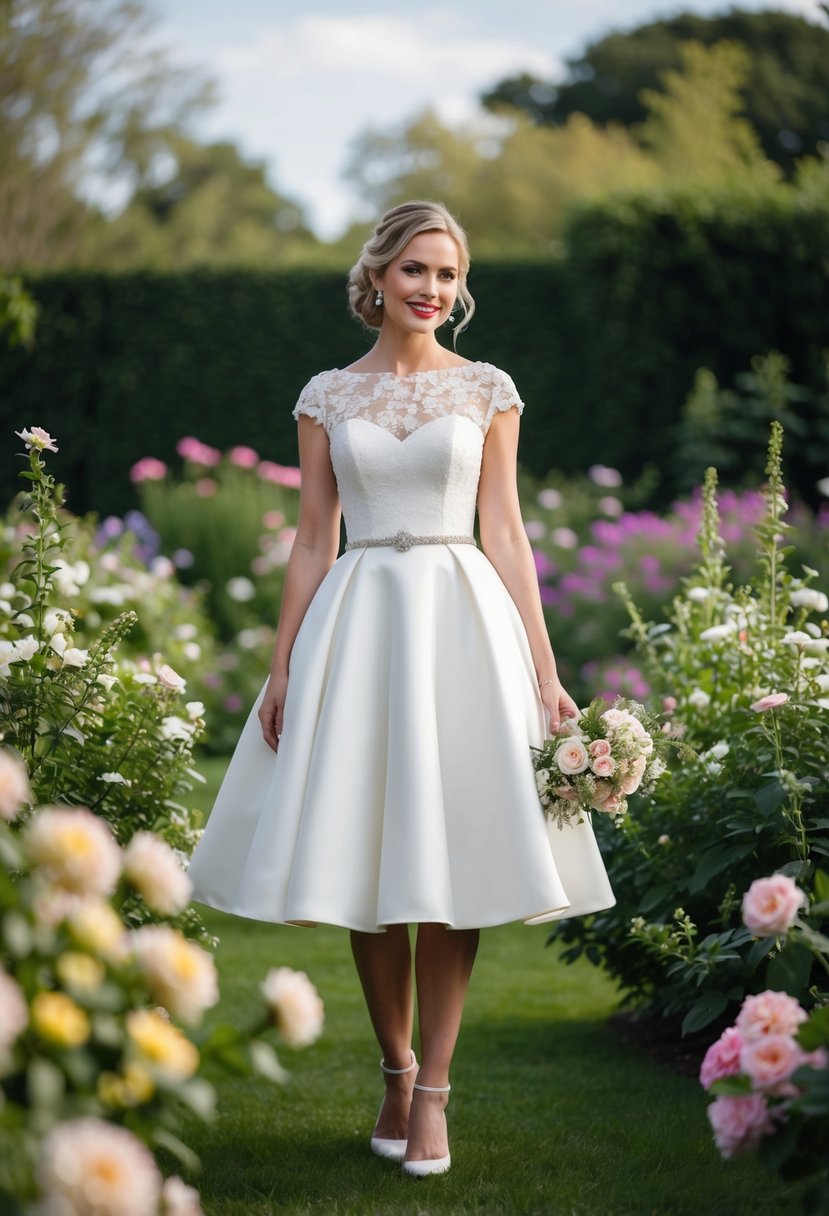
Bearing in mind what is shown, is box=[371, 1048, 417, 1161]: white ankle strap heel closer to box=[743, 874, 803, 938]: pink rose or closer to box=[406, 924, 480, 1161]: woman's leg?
box=[406, 924, 480, 1161]: woman's leg

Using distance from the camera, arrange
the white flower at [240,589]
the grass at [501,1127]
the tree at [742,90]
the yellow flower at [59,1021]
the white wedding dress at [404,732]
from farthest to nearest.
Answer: the tree at [742,90]
the white flower at [240,589]
the white wedding dress at [404,732]
the grass at [501,1127]
the yellow flower at [59,1021]

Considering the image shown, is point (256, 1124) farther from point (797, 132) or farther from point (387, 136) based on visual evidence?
point (387, 136)

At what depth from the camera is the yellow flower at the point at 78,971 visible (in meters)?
1.40

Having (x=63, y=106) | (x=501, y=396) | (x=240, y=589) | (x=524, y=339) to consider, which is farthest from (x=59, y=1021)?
(x=63, y=106)

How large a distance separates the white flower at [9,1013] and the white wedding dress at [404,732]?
135 cm

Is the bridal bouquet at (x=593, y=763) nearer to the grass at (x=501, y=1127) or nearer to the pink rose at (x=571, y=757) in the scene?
the pink rose at (x=571, y=757)

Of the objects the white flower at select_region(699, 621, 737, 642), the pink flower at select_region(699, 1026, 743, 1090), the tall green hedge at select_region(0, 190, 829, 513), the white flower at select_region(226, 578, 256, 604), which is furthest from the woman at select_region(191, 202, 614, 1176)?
the tall green hedge at select_region(0, 190, 829, 513)

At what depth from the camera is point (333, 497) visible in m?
3.23

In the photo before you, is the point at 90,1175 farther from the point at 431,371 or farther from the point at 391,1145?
the point at 431,371

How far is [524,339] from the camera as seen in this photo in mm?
11969

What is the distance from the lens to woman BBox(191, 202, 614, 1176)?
2.73 m

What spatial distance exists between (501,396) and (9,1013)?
2116 mm

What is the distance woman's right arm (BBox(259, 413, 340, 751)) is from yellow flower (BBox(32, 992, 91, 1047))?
66.4 inches

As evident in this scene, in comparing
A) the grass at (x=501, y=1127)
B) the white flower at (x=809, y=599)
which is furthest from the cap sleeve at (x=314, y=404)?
the grass at (x=501, y=1127)
